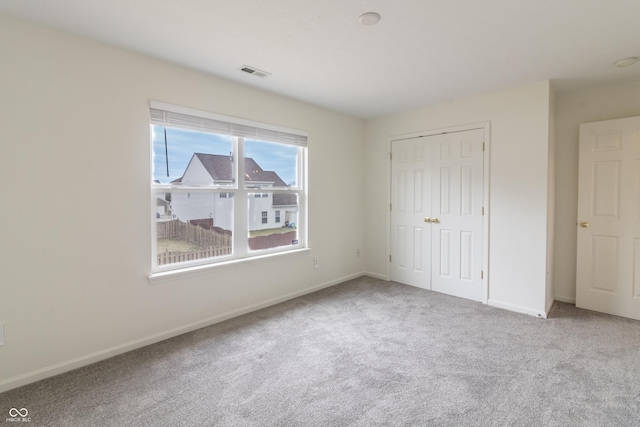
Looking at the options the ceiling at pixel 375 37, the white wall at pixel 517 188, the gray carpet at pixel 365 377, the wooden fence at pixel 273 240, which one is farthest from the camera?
the wooden fence at pixel 273 240

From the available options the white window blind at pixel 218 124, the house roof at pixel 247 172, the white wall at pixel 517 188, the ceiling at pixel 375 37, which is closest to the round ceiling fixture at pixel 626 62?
the ceiling at pixel 375 37

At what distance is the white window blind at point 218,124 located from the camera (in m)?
2.60

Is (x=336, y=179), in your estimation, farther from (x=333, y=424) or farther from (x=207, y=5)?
(x=333, y=424)

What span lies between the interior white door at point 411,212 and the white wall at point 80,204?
2479 mm

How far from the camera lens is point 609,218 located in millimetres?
3152

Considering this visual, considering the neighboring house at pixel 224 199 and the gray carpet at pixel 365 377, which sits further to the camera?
the neighboring house at pixel 224 199

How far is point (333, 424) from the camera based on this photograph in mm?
1633

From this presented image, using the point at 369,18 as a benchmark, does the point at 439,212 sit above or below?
below

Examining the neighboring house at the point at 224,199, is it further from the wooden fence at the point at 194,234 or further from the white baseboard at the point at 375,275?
the white baseboard at the point at 375,275

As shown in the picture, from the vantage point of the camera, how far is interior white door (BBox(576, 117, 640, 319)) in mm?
3014

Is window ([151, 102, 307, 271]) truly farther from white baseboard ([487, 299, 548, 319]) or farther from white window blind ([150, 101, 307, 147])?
white baseboard ([487, 299, 548, 319])

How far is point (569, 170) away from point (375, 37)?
2954 mm

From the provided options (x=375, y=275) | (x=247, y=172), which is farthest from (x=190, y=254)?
(x=375, y=275)

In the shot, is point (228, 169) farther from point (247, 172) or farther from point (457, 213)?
point (457, 213)
